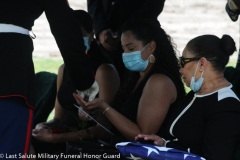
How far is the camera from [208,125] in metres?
3.09

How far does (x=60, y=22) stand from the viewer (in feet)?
10.4

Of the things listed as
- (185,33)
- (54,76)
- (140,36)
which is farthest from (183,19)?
(140,36)

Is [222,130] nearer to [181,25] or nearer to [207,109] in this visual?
[207,109]

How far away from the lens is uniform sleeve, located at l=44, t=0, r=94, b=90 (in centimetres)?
314

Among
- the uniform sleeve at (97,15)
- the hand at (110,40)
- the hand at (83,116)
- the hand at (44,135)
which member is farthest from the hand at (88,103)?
the uniform sleeve at (97,15)

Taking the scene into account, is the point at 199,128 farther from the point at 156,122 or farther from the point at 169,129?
the point at 156,122

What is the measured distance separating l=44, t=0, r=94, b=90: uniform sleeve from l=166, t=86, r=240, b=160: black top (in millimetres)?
511

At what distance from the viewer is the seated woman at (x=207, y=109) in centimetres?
301

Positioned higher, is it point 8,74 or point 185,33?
point 8,74

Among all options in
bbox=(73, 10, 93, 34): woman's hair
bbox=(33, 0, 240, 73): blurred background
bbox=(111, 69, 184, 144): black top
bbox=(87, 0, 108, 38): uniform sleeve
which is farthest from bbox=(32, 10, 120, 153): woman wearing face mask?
bbox=(33, 0, 240, 73): blurred background

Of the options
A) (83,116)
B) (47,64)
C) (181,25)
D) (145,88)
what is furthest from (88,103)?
(181,25)

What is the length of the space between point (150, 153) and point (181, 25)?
10349 mm

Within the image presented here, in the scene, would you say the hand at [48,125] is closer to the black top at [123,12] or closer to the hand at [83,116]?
the hand at [83,116]

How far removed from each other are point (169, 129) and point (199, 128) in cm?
23
